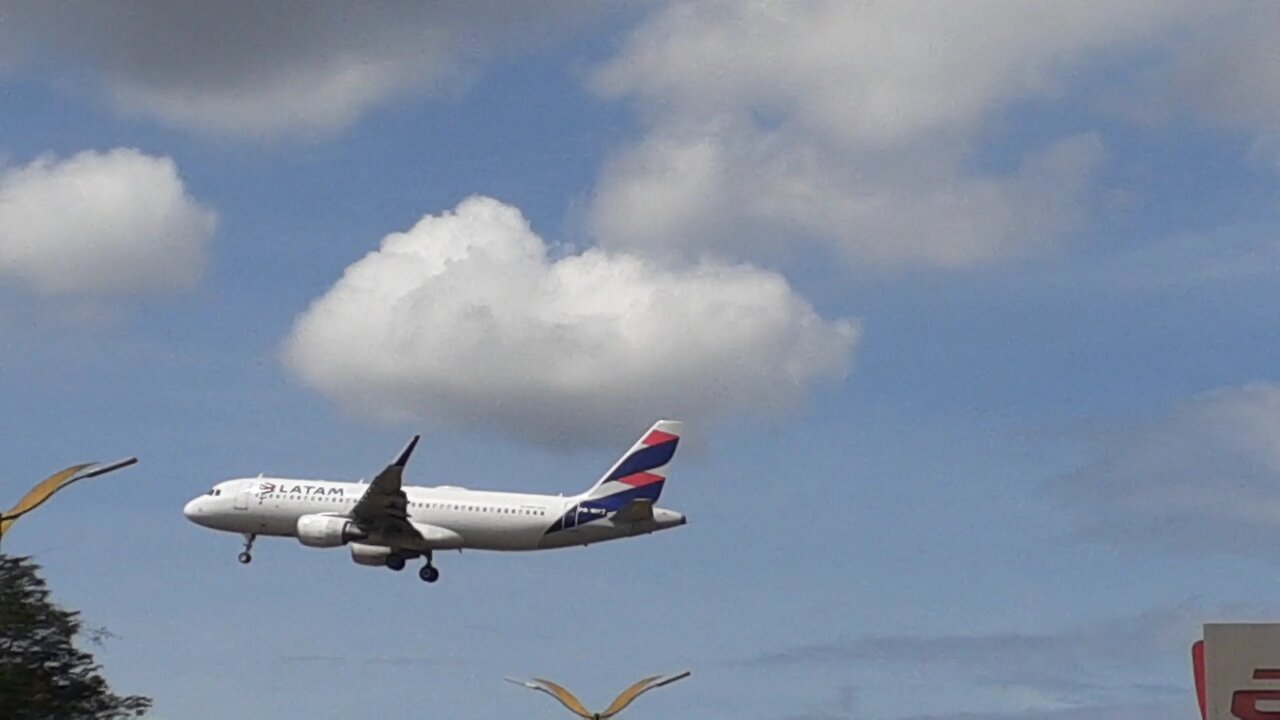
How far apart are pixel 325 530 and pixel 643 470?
733 inches

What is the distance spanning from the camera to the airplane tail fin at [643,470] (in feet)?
412

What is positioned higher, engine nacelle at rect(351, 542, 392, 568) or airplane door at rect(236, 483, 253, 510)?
airplane door at rect(236, 483, 253, 510)

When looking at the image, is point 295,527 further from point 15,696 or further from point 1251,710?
point 1251,710

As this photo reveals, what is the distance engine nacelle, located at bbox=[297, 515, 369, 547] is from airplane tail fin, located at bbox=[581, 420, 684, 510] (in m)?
13.2

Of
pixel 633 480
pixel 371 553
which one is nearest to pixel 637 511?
pixel 633 480

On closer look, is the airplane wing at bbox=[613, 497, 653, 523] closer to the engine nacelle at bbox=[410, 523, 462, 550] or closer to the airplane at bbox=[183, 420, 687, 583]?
the airplane at bbox=[183, 420, 687, 583]

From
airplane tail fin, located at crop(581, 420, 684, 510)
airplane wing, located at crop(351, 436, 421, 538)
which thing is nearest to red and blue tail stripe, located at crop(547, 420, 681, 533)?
airplane tail fin, located at crop(581, 420, 684, 510)

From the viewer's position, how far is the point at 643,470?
12794 centimetres

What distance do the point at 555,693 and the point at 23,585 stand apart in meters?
31.5

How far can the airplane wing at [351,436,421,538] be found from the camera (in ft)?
392

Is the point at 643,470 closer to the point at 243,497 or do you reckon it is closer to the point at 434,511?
the point at 434,511

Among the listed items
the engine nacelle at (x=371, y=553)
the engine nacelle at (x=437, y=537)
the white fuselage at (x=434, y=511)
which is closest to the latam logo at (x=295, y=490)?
the white fuselage at (x=434, y=511)

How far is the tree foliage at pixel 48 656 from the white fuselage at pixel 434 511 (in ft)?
96.5

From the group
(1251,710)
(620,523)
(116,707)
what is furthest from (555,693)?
(1251,710)
